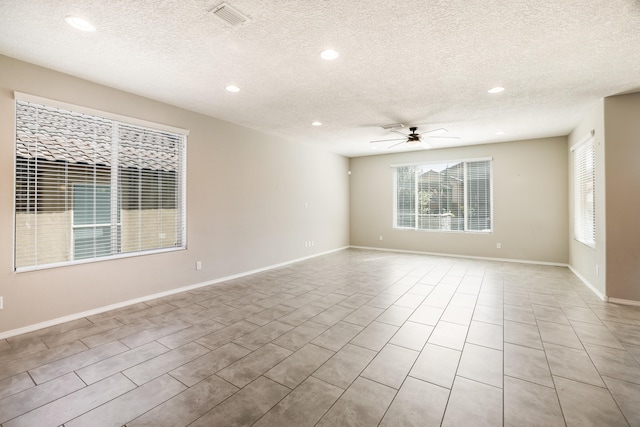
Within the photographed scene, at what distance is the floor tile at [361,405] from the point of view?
67.7 inches

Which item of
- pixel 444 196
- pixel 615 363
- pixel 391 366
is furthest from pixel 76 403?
pixel 444 196

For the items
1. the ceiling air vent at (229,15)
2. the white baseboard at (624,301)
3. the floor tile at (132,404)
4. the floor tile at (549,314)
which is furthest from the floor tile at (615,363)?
the ceiling air vent at (229,15)

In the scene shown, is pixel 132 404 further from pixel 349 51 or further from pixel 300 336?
pixel 349 51

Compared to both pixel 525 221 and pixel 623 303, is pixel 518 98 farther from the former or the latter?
pixel 525 221

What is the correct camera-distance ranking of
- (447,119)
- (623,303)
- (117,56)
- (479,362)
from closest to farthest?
(479,362) → (117,56) → (623,303) → (447,119)

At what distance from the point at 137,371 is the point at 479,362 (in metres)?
2.75

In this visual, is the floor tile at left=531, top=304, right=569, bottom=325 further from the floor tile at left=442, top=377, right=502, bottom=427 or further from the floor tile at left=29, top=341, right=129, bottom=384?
the floor tile at left=29, top=341, right=129, bottom=384

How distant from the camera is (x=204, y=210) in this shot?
463 centimetres

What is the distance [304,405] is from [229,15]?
9.27 ft

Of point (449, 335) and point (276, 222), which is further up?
point (276, 222)

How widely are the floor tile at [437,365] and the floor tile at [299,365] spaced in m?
0.73

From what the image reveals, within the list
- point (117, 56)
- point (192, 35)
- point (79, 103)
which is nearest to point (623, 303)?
point (192, 35)

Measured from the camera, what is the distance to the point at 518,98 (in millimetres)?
3900

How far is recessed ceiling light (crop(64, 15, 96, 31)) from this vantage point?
2.26 metres
